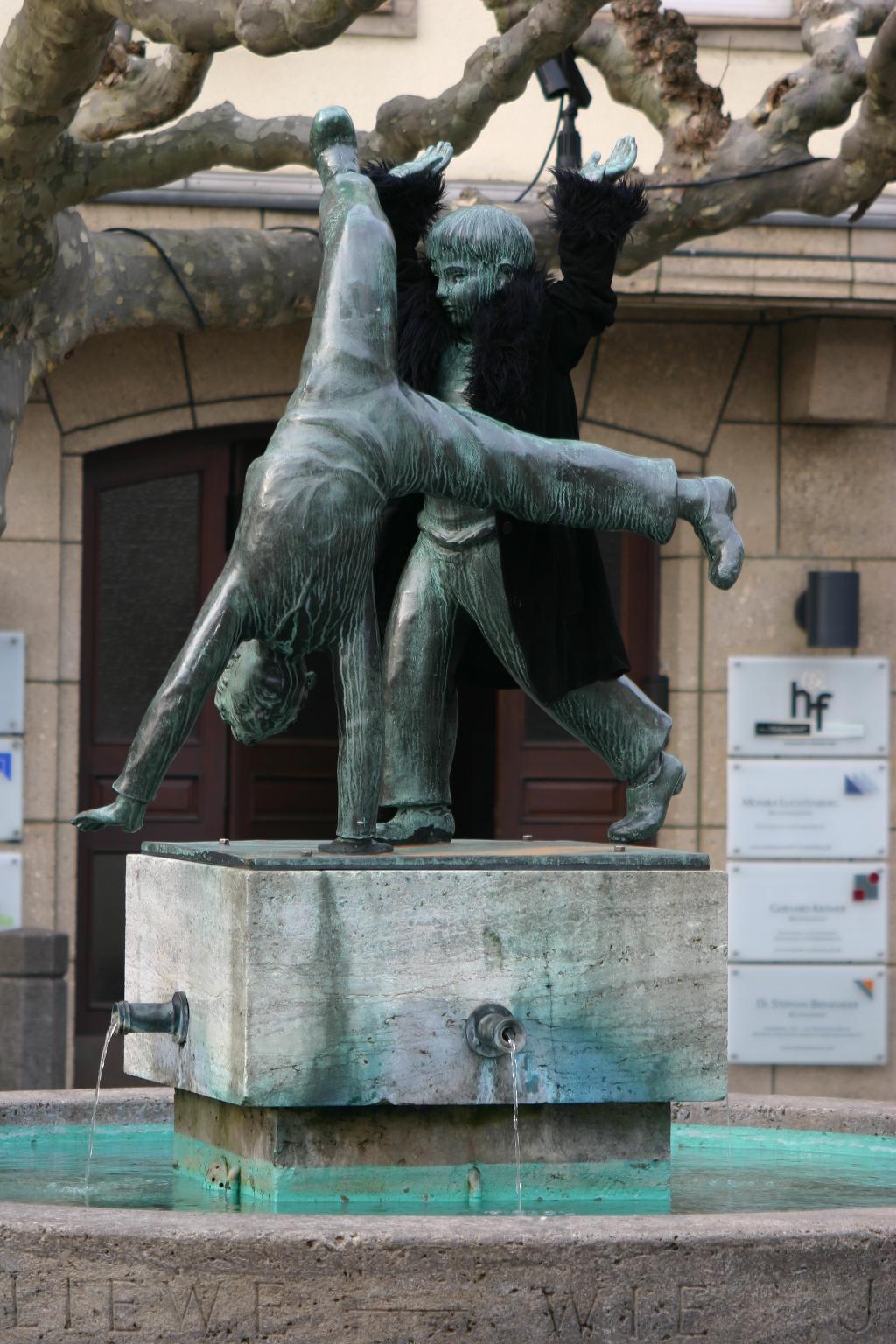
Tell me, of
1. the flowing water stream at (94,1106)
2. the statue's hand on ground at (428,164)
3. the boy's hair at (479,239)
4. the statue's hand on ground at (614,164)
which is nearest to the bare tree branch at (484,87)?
the statue's hand on ground at (614,164)

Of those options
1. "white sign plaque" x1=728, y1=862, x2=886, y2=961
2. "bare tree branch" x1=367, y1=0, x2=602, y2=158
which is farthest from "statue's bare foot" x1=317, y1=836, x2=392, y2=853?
"white sign plaque" x1=728, y1=862, x2=886, y2=961

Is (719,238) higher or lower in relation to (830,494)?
higher

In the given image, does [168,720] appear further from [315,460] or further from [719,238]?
[719,238]

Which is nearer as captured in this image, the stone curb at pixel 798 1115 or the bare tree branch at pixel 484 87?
the stone curb at pixel 798 1115

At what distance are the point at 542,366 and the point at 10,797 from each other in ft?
20.2

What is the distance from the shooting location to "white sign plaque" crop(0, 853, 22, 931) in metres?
11.1

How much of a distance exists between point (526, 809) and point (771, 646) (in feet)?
4.57

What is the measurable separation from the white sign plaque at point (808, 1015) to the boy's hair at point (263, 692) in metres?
6.48

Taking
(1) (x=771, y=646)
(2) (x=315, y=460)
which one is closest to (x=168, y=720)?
(2) (x=315, y=460)

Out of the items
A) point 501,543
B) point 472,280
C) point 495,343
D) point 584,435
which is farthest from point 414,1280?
point 584,435

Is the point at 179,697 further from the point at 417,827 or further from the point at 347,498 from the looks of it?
the point at 417,827

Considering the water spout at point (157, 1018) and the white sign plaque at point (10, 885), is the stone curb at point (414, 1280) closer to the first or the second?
the water spout at point (157, 1018)

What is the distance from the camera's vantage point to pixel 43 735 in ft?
36.9

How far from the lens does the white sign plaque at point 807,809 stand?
38.2ft
